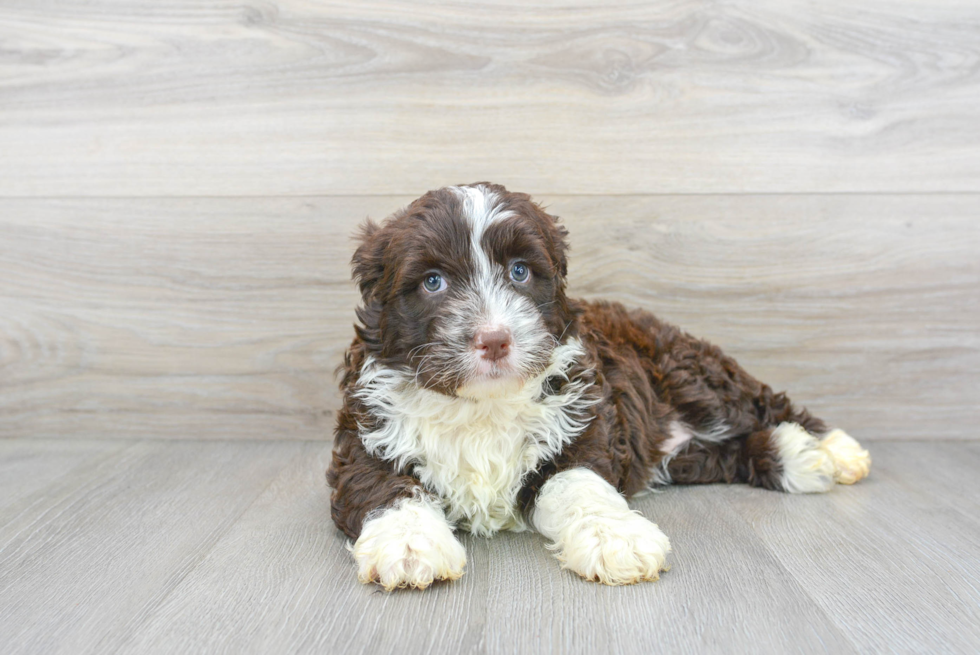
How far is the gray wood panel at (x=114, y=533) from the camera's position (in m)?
1.84

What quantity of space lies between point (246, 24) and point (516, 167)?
128cm

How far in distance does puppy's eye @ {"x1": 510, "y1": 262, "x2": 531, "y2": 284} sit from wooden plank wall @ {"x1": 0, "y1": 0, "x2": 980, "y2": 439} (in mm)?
1203

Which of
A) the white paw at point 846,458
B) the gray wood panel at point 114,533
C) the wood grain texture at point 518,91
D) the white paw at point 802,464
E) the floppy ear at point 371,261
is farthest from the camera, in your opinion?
the wood grain texture at point 518,91

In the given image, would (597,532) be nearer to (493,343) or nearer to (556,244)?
(493,343)

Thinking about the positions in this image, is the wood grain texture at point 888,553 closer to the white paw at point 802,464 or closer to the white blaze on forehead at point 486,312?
the white paw at point 802,464

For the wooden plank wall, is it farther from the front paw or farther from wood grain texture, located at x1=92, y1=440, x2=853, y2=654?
the front paw

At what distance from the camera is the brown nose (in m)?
1.97

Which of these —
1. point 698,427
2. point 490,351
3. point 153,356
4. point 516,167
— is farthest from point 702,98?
point 153,356

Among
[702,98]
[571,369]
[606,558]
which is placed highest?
[702,98]

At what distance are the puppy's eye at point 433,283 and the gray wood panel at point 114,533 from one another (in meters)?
1.01

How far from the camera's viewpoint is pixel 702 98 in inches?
128

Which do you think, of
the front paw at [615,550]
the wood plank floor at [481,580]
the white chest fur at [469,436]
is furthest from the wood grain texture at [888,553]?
the white chest fur at [469,436]

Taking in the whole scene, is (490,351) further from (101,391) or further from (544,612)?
(101,391)

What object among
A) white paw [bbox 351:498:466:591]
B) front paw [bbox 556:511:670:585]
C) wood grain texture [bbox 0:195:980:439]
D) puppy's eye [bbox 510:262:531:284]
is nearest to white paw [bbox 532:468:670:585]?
front paw [bbox 556:511:670:585]
